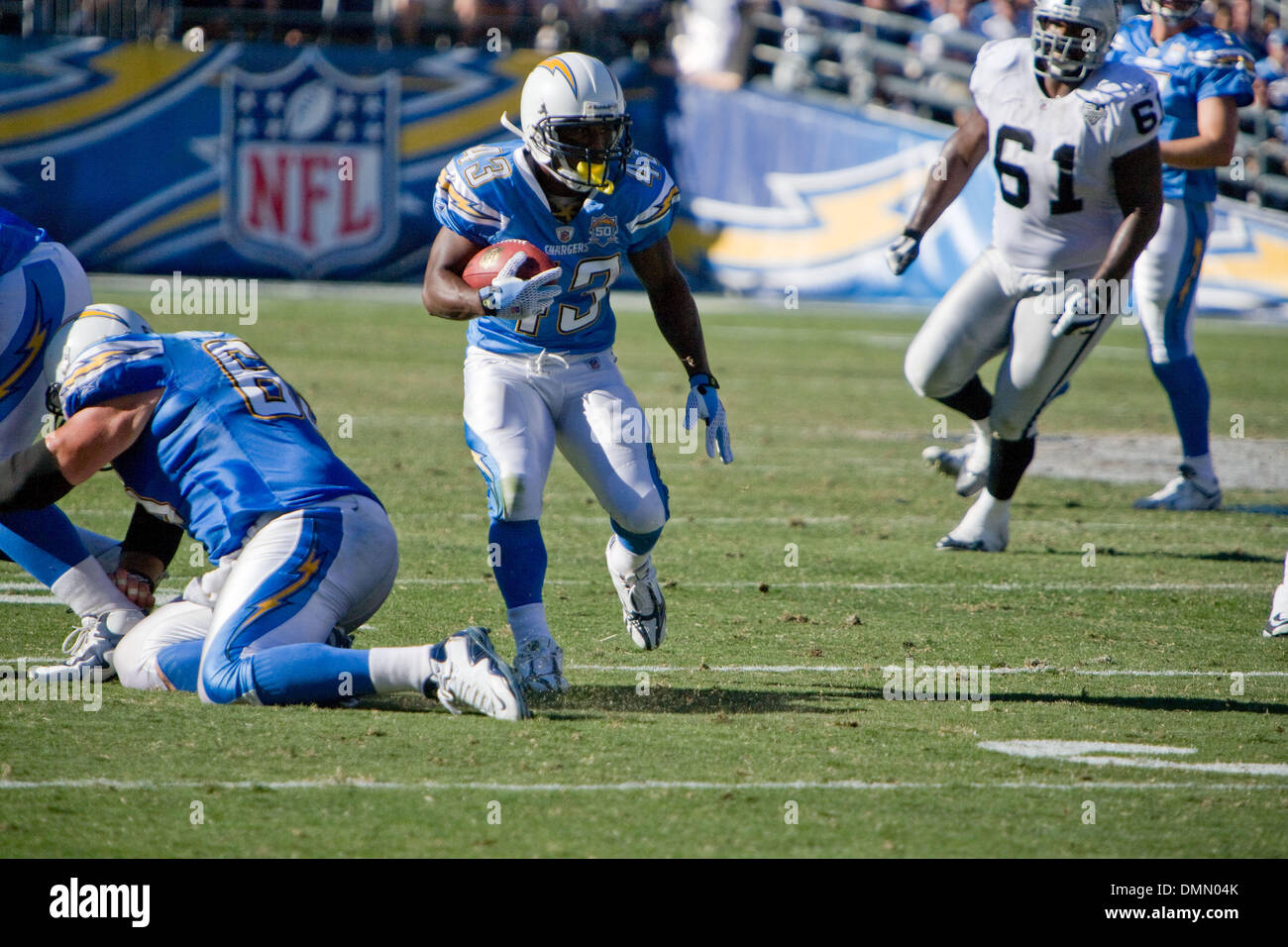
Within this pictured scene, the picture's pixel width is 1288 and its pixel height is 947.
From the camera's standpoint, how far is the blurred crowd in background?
16656mm

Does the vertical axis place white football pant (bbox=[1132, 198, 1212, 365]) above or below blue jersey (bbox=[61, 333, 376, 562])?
below

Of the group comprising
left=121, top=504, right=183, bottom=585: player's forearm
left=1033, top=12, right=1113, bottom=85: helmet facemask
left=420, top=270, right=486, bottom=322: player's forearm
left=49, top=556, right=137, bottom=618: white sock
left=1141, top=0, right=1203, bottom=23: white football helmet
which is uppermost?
left=1033, top=12, right=1113, bottom=85: helmet facemask

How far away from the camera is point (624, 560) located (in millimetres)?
4582

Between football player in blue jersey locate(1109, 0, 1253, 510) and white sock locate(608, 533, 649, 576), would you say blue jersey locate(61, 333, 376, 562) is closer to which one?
white sock locate(608, 533, 649, 576)

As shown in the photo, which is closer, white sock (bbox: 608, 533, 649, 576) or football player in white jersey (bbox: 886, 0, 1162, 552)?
white sock (bbox: 608, 533, 649, 576)

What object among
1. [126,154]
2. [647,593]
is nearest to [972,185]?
[126,154]

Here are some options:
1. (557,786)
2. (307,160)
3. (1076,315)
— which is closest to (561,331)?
(557,786)

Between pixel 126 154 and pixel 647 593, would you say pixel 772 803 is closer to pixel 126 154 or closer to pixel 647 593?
pixel 647 593

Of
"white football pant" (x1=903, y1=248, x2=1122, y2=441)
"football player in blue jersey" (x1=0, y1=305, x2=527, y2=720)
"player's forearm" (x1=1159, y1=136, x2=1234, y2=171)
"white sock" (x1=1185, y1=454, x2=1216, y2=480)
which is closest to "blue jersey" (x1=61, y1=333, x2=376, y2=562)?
"football player in blue jersey" (x1=0, y1=305, x2=527, y2=720)

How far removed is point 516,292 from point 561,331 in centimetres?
52

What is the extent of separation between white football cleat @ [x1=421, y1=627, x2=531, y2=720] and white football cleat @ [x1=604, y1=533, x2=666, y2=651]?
85 cm

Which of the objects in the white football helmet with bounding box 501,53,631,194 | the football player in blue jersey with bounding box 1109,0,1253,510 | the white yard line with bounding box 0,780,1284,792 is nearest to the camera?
the white yard line with bounding box 0,780,1284,792

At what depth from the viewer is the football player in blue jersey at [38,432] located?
427 cm
